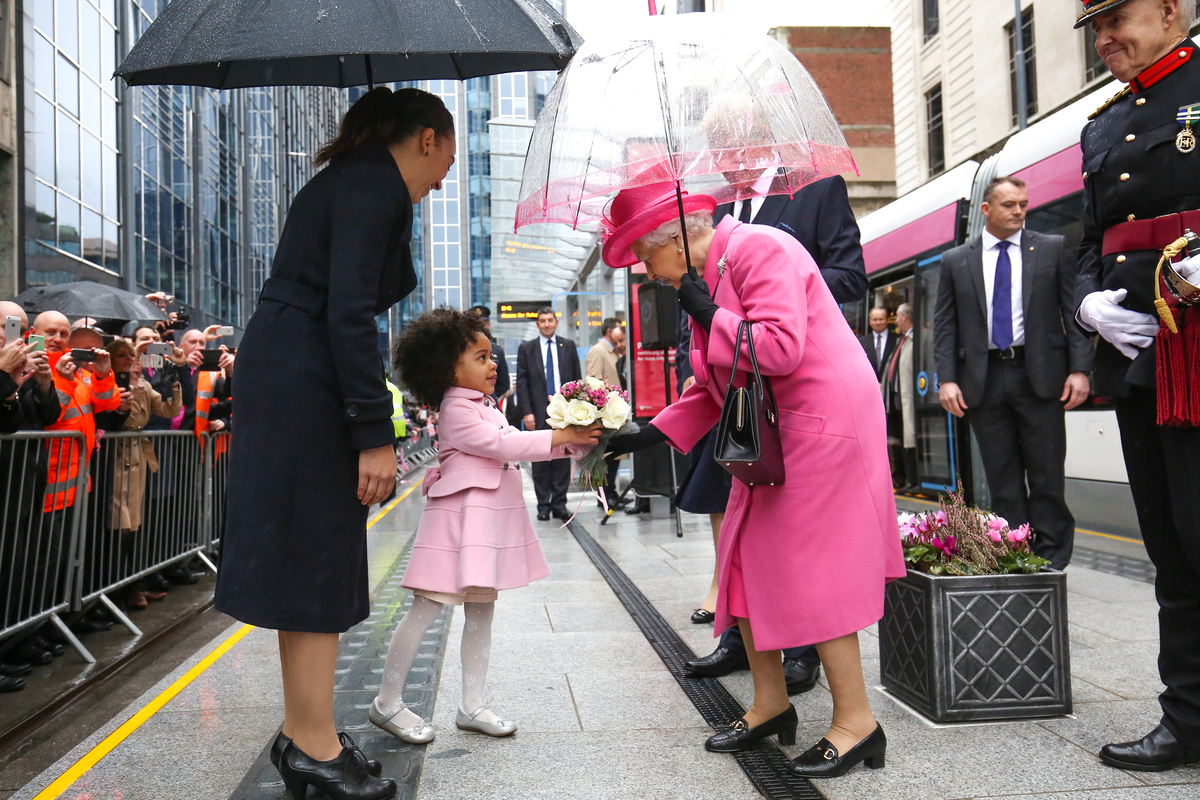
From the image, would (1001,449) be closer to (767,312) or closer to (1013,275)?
(1013,275)

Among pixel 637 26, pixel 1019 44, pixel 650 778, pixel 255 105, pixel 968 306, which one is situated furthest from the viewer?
pixel 255 105

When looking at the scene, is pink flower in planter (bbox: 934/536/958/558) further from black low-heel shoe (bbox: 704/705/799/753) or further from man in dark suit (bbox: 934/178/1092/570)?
man in dark suit (bbox: 934/178/1092/570)

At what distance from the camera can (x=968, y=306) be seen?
5.18 m

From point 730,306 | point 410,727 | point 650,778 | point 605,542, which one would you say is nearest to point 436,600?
point 410,727

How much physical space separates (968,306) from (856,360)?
2602 millimetres

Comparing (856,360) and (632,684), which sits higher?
(856,360)

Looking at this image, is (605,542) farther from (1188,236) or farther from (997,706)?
(1188,236)

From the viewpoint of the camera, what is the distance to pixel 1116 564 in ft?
20.5

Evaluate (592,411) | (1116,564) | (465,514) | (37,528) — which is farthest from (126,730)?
(1116,564)

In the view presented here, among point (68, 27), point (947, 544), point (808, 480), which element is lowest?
point (947, 544)

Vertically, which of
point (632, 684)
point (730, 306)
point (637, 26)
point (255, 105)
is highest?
point (255, 105)

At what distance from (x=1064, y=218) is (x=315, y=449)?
6.82 metres

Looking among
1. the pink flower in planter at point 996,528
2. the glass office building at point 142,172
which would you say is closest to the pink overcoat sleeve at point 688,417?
the pink flower in planter at point 996,528

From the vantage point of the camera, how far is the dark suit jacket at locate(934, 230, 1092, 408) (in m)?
4.84
